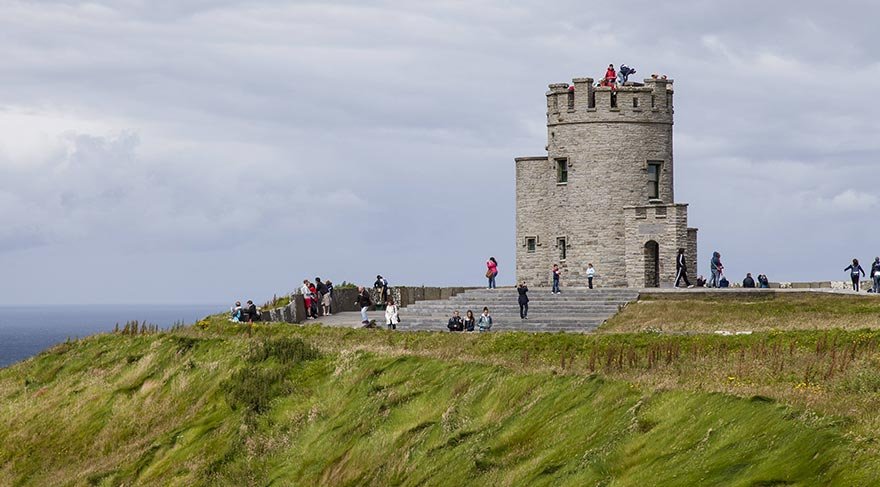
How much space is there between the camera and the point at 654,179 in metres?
56.5

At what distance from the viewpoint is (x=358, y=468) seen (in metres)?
23.2

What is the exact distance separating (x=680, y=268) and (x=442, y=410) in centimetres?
3054

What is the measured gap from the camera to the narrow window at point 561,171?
56.7m

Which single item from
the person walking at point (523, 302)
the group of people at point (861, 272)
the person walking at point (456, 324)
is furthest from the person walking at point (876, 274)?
the person walking at point (456, 324)

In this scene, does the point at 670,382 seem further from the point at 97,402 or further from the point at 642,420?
the point at 97,402

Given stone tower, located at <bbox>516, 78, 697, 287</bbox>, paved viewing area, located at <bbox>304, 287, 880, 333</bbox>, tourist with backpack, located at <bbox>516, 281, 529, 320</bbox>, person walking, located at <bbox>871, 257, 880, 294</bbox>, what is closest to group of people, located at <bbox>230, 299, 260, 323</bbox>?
paved viewing area, located at <bbox>304, 287, 880, 333</bbox>

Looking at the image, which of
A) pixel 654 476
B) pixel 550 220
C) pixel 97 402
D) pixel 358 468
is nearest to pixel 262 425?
pixel 358 468

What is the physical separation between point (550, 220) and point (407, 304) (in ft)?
25.3

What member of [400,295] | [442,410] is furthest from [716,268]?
[442,410]

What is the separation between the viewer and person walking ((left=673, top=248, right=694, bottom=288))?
52.7 meters

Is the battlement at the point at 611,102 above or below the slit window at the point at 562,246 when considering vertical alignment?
above

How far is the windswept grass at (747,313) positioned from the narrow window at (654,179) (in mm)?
9005

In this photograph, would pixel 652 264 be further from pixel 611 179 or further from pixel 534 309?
pixel 534 309

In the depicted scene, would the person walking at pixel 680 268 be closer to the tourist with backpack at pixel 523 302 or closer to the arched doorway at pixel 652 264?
the arched doorway at pixel 652 264
